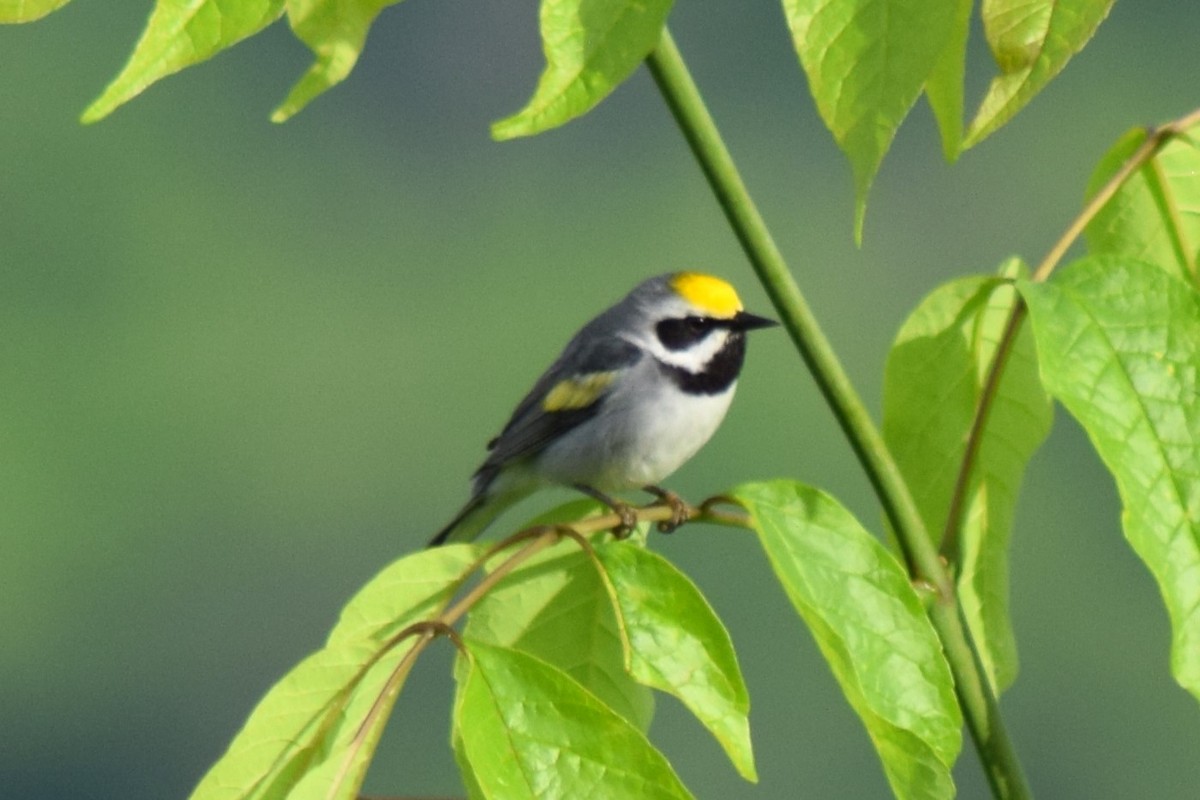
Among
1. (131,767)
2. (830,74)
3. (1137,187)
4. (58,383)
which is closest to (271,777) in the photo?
(830,74)

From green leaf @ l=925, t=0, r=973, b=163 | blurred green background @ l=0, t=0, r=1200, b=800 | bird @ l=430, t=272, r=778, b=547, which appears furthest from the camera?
blurred green background @ l=0, t=0, r=1200, b=800

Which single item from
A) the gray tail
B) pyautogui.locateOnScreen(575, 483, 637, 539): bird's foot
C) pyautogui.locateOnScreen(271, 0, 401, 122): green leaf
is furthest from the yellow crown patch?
pyautogui.locateOnScreen(271, 0, 401, 122): green leaf

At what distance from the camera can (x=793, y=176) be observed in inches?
794

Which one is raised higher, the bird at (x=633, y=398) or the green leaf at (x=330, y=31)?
the green leaf at (x=330, y=31)

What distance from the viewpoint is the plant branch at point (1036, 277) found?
2.56 ft

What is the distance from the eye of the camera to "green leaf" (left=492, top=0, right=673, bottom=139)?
588 millimetres

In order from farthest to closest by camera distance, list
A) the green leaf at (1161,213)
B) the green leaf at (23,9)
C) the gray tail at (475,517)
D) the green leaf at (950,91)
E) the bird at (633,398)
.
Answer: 1. the gray tail at (475,517)
2. the bird at (633,398)
3. the green leaf at (1161,213)
4. the green leaf at (950,91)
5. the green leaf at (23,9)

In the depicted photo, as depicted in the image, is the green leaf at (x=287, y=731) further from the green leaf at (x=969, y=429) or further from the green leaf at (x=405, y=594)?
the green leaf at (x=969, y=429)

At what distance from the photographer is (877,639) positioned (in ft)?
2.22

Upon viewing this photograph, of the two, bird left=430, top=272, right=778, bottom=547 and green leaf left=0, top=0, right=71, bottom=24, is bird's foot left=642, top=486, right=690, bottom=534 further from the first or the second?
green leaf left=0, top=0, right=71, bottom=24

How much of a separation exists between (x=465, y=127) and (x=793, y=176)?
4.50 meters

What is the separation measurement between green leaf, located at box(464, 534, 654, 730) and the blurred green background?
13.7 meters

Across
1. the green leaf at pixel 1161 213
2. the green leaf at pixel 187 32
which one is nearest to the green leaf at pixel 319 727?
the green leaf at pixel 187 32

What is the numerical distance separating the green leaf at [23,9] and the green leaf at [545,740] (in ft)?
0.85
